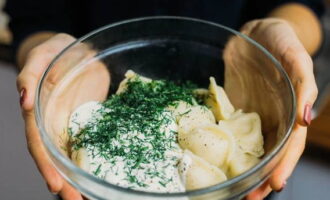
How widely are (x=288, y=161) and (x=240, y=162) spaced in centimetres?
9

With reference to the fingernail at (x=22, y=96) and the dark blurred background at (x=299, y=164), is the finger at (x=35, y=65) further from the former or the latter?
the dark blurred background at (x=299, y=164)

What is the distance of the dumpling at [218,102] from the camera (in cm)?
90

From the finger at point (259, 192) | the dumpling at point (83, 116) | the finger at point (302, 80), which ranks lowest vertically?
the finger at point (259, 192)

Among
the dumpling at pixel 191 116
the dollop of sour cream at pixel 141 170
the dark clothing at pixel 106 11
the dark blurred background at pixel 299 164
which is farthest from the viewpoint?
the dark blurred background at pixel 299 164

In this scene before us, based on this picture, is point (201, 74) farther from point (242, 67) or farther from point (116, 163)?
point (116, 163)

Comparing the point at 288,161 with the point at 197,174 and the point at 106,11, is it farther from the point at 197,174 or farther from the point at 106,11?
the point at 106,11

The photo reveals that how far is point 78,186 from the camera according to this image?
0.71 m

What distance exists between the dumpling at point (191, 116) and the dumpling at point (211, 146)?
0.10ft

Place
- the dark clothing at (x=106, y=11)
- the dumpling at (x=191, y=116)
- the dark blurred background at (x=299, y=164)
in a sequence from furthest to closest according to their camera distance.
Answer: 1. the dark blurred background at (x=299, y=164)
2. the dark clothing at (x=106, y=11)
3. the dumpling at (x=191, y=116)

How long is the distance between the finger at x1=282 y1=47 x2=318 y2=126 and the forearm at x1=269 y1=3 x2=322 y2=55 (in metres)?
0.36

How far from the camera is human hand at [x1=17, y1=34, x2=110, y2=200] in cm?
82

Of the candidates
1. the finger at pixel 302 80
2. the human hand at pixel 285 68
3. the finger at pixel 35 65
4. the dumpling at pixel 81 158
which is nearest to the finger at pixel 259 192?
the human hand at pixel 285 68

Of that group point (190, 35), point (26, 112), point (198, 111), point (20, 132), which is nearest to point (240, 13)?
point (190, 35)

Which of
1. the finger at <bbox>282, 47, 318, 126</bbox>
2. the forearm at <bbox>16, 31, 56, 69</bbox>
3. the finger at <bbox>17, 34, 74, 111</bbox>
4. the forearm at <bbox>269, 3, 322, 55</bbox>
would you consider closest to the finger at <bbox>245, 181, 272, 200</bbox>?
the finger at <bbox>282, 47, 318, 126</bbox>
